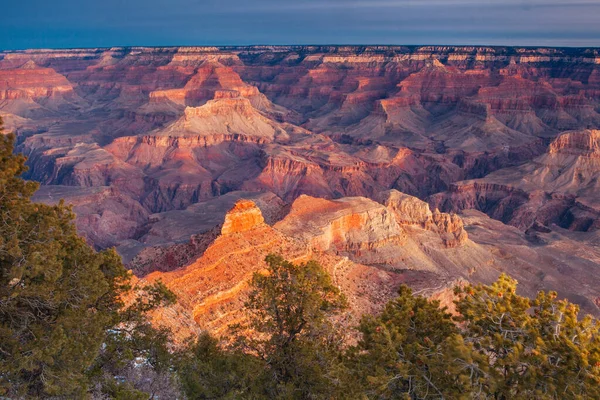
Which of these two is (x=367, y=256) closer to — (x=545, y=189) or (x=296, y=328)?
(x=296, y=328)

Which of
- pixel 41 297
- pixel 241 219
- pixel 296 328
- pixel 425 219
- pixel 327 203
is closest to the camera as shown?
pixel 41 297

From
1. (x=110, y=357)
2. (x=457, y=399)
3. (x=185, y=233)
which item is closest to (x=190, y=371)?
(x=110, y=357)

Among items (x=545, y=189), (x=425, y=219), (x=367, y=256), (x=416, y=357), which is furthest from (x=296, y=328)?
(x=545, y=189)

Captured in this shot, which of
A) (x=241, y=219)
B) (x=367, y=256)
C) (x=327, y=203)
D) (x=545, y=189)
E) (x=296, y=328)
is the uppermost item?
(x=296, y=328)

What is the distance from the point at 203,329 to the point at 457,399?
1898cm

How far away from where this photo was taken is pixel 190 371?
2147 centimetres

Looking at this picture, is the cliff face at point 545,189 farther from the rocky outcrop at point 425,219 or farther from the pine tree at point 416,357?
the pine tree at point 416,357

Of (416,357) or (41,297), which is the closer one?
(416,357)

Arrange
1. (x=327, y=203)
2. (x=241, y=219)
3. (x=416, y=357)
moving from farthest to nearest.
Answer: (x=327, y=203)
(x=241, y=219)
(x=416, y=357)

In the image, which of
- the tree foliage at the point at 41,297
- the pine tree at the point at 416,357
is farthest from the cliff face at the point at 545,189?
the tree foliage at the point at 41,297

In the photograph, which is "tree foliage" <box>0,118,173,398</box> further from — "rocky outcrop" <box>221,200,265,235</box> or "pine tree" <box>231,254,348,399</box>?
"rocky outcrop" <box>221,200,265,235</box>

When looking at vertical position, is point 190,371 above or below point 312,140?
above

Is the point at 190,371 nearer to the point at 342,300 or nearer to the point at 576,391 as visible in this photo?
the point at 342,300

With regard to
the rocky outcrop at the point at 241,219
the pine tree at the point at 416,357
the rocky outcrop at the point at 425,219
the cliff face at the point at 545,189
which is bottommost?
the cliff face at the point at 545,189
